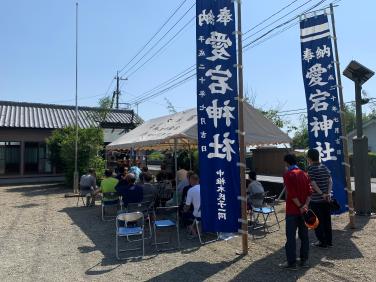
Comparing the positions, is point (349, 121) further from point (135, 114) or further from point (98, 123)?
point (98, 123)

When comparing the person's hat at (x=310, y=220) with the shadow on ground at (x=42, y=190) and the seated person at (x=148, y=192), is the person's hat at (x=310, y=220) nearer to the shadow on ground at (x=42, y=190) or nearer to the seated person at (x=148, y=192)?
the seated person at (x=148, y=192)

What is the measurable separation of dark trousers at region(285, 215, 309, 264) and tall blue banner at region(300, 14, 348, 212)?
2.62 metres

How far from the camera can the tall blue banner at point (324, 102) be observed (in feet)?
24.5

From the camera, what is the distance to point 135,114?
81.3ft

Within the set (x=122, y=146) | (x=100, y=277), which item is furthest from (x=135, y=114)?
(x=100, y=277)

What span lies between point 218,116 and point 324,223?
2.47m

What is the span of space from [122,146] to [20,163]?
31.4ft

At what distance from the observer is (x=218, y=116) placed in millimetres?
5887

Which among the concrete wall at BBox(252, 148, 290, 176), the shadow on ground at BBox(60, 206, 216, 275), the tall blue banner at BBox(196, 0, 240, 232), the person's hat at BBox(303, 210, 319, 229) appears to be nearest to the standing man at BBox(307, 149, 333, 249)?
the person's hat at BBox(303, 210, 319, 229)

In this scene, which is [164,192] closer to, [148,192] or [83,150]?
[148,192]

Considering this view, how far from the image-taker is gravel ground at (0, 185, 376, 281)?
4945 millimetres

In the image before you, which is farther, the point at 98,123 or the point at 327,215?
the point at 98,123

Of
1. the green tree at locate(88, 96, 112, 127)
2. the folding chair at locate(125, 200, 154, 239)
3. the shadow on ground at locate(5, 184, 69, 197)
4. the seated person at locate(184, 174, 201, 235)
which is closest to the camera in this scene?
the seated person at locate(184, 174, 201, 235)

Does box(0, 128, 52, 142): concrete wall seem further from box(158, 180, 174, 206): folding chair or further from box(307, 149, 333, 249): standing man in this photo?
box(307, 149, 333, 249): standing man
